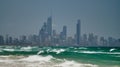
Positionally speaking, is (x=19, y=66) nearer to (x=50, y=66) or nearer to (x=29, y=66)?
(x=29, y=66)

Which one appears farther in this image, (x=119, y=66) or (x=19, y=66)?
(x=119, y=66)

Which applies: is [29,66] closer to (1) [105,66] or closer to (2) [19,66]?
(2) [19,66]

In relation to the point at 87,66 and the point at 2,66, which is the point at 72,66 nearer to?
the point at 87,66

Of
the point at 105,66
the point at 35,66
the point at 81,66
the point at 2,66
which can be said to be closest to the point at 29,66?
the point at 35,66

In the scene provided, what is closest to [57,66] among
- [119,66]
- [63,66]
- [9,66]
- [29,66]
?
[63,66]

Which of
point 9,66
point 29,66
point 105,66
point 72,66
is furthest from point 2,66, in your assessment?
point 105,66

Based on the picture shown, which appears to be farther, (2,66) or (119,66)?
(119,66)

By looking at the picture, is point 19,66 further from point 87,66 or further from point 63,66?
point 87,66
